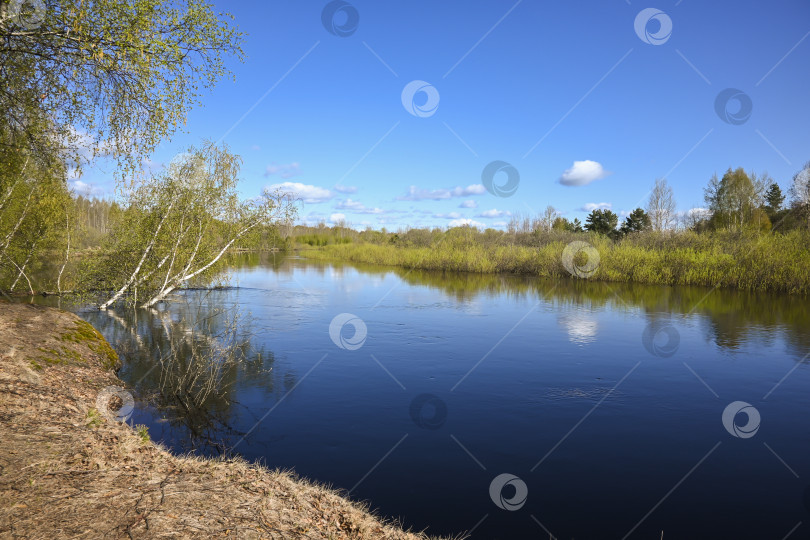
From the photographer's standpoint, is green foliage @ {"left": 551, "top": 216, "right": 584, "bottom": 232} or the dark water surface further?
green foliage @ {"left": 551, "top": 216, "right": 584, "bottom": 232}

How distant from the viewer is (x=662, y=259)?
33.5 m

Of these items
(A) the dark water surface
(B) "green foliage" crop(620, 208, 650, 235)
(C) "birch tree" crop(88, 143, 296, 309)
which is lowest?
(A) the dark water surface

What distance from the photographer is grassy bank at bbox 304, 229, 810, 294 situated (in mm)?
28359

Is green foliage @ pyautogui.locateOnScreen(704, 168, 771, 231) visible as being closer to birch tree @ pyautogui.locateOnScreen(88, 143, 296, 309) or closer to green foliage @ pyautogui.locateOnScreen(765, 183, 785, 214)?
green foliage @ pyautogui.locateOnScreen(765, 183, 785, 214)

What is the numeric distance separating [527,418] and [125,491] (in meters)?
6.71

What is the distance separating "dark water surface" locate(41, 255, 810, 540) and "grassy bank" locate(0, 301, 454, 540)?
1.36 metres

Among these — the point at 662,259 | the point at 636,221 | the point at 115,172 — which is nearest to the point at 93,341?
the point at 115,172

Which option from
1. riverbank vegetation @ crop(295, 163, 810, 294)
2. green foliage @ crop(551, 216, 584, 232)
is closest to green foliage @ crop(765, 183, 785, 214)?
riverbank vegetation @ crop(295, 163, 810, 294)

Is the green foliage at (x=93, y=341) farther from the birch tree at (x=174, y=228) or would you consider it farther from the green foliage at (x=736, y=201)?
the green foliage at (x=736, y=201)

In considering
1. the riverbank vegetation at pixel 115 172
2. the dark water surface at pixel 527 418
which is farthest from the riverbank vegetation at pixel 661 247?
the riverbank vegetation at pixel 115 172

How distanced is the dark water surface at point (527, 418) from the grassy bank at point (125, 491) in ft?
4.45

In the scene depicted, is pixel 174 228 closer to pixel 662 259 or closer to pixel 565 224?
pixel 662 259

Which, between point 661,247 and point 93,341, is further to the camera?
point 661,247

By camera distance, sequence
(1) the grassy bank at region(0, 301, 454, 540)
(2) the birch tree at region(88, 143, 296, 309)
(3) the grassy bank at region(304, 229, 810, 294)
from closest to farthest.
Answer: (1) the grassy bank at region(0, 301, 454, 540), (2) the birch tree at region(88, 143, 296, 309), (3) the grassy bank at region(304, 229, 810, 294)
